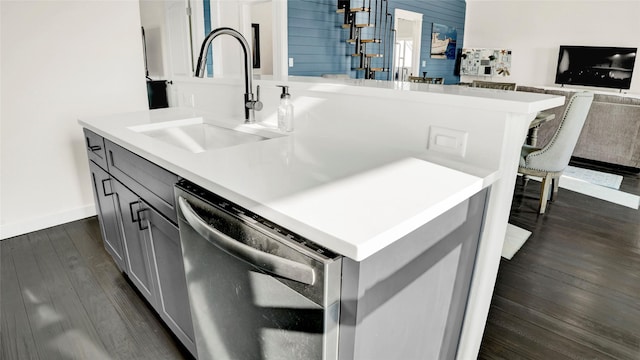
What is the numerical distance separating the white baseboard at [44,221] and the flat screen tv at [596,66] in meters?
7.80

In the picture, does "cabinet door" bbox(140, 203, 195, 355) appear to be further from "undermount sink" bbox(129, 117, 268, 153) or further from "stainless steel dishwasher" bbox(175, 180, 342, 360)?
"undermount sink" bbox(129, 117, 268, 153)

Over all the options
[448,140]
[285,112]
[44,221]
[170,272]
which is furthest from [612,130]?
[44,221]

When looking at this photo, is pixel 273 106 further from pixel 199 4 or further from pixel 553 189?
pixel 199 4

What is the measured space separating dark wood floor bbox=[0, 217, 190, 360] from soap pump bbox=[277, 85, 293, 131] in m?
1.06

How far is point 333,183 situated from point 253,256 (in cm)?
28

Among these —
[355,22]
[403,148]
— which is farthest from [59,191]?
[355,22]

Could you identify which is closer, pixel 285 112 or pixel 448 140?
pixel 448 140

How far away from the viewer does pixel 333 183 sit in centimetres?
97

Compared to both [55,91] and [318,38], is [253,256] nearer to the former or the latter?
[55,91]

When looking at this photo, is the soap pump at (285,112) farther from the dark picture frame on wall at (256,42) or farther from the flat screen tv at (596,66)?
the flat screen tv at (596,66)

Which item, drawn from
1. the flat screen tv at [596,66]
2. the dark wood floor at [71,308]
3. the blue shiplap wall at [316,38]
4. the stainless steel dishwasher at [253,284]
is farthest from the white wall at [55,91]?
the flat screen tv at [596,66]

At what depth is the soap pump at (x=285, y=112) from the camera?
62.8 inches

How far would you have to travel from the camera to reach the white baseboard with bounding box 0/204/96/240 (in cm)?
265

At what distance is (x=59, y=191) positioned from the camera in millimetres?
2859
